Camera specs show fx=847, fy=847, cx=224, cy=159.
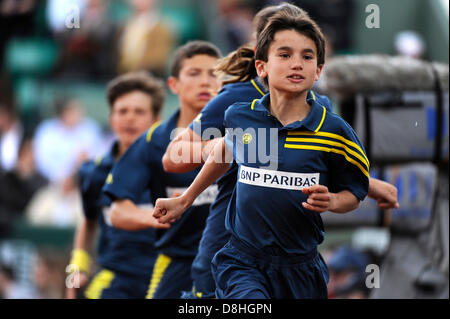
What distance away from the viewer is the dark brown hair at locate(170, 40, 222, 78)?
500 cm

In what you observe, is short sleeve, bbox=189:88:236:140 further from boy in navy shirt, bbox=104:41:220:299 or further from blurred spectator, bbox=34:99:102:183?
blurred spectator, bbox=34:99:102:183

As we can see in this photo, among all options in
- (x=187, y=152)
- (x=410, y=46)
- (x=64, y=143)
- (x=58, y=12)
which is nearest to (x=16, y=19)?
(x=58, y=12)

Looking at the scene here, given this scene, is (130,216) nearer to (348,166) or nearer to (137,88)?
(137,88)

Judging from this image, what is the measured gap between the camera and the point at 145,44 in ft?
37.4

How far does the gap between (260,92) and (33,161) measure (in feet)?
23.5

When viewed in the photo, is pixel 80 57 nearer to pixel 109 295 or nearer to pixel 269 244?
pixel 109 295

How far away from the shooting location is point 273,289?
3.73m

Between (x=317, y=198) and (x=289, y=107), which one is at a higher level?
(x=289, y=107)

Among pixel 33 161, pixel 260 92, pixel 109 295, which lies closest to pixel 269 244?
pixel 260 92

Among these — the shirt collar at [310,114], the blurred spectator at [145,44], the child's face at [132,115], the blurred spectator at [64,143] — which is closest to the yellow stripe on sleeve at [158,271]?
the child's face at [132,115]

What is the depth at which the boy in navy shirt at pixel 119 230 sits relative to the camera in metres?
5.81

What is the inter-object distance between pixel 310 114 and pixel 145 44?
8013 millimetres

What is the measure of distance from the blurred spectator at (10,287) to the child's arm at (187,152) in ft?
18.9
